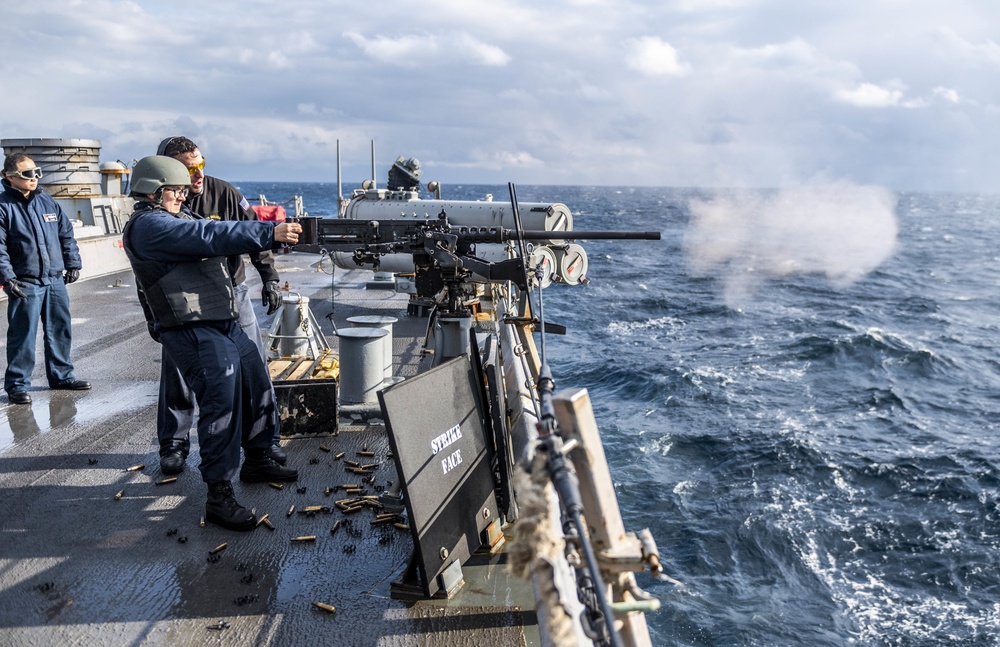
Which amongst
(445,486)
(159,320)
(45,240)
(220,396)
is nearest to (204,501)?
(220,396)

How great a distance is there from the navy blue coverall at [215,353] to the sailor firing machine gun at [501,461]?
68cm

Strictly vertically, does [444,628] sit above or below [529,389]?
below

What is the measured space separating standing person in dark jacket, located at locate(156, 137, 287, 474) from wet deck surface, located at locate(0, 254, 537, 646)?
0.76 ft

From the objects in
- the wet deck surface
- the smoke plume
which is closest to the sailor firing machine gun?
the wet deck surface

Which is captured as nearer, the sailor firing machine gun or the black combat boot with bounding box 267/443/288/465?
the sailor firing machine gun

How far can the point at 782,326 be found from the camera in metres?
26.3

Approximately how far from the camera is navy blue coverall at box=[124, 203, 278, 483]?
455cm

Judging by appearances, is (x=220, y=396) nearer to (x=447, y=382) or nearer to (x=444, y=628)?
(x=447, y=382)

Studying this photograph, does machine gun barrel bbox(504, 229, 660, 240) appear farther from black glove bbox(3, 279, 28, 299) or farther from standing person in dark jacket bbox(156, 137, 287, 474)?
black glove bbox(3, 279, 28, 299)

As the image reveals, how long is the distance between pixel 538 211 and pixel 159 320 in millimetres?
9175

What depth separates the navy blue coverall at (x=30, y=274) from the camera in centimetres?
747

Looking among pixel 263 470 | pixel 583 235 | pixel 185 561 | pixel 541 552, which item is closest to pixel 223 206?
pixel 263 470

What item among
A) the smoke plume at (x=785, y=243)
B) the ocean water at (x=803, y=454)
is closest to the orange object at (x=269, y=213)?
the ocean water at (x=803, y=454)

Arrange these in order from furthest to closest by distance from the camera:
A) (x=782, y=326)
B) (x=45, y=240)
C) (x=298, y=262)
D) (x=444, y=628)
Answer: (x=782, y=326) < (x=298, y=262) < (x=45, y=240) < (x=444, y=628)
